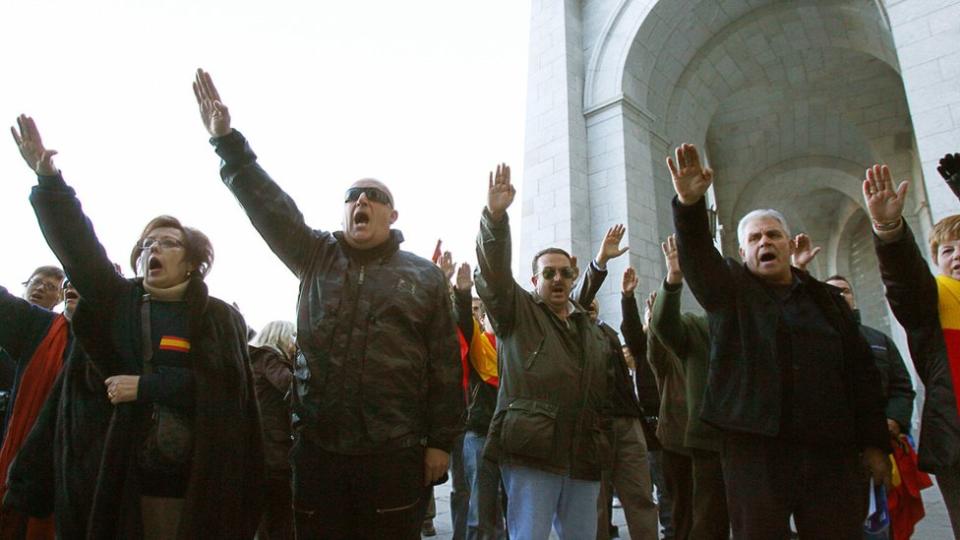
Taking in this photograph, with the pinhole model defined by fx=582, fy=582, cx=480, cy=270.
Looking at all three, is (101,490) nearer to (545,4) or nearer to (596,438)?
(596,438)

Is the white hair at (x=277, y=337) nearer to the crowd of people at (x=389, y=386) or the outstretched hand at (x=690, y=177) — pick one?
the crowd of people at (x=389, y=386)

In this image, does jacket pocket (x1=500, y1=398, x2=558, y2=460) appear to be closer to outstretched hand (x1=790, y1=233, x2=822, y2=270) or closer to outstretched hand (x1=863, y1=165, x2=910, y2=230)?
outstretched hand (x1=863, y1=165, x2=910, y2=230)

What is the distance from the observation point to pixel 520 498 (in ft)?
9.46

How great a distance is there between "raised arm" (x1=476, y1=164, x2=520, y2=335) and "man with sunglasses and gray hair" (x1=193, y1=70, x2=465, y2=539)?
30 centimetres

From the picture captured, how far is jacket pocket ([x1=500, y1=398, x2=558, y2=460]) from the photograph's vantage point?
2801 millimetres

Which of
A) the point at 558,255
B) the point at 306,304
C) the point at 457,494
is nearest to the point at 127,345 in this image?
the point at 306,304

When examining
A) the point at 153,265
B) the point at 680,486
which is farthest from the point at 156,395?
the point at 680,486

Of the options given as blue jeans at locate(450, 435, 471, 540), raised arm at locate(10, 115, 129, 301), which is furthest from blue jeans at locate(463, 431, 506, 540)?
raised arm at locate(10, 115, 129, 301)

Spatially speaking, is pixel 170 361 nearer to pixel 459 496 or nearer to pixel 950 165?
pixel 459 496

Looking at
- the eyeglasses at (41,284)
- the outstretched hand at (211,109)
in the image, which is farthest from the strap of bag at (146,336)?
the eyeglasses at (41,284)

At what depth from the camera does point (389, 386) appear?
7.48 ft

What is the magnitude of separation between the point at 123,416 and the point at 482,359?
2711mm

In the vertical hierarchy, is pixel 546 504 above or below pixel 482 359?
below

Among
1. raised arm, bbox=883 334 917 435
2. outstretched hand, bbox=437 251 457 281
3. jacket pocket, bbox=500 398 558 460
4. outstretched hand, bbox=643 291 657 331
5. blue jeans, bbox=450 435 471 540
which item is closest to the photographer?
jacket pocket, bbox=500 398 558 460
